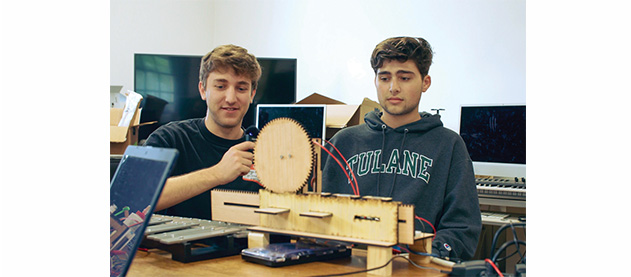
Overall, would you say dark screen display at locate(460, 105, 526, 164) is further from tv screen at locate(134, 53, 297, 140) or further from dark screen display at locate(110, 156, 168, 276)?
dark screen display at locate(110, 156, 168, 276)

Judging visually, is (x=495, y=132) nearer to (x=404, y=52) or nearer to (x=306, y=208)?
(x=404, y=52)

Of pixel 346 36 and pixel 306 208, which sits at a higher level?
pixel 346 36

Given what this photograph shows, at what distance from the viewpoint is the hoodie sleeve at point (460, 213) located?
1.49 metres

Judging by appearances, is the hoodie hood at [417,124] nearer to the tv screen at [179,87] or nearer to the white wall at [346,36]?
the white wall at [346,36]

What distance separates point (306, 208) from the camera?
1045 millimetres

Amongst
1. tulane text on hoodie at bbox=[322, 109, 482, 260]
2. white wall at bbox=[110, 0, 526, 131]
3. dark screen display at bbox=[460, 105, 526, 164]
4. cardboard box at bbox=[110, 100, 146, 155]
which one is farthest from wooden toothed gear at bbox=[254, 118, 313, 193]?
white wall at bbox=[110, 0, 526, 131]

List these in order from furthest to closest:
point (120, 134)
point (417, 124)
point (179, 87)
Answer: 1. point (179, 87)
2. point (120, 134)
3. point (417, 124)

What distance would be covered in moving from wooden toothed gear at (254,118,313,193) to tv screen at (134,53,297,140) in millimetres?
2678

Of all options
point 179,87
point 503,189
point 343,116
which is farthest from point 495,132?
point 179,87

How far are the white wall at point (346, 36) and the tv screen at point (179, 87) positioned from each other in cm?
50

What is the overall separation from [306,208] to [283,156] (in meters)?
0.11
